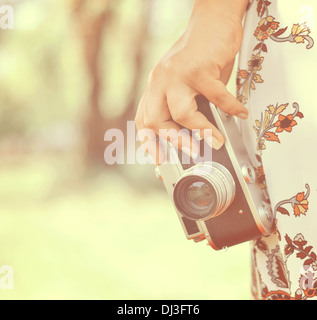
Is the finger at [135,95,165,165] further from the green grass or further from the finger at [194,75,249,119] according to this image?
the green grass

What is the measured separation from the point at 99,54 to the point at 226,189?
2894 millimetres

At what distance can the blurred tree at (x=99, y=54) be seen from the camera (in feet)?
10.7

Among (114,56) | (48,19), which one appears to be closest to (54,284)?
(114,56)

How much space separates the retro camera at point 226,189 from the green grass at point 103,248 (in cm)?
122

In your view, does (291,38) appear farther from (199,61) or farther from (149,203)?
(149,203)

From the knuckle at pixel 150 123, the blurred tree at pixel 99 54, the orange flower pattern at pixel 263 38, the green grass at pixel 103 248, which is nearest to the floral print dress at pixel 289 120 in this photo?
the orange flower pattern at pixel 263 38

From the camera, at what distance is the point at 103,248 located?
7.79ft

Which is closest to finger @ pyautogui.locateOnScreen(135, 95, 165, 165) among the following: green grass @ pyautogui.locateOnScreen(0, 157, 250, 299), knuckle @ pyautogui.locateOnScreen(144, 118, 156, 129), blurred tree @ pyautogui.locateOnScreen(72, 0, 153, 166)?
knuckle @ pyautogui.locateOnScreen(144, 118, 156, 129)

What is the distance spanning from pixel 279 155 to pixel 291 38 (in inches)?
4.6

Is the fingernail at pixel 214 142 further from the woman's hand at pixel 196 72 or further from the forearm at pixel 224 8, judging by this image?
the forearm at pixel 224 8

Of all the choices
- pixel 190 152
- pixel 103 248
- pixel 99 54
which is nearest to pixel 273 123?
pixel 190 152

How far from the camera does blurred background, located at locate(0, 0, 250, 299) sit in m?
2.15

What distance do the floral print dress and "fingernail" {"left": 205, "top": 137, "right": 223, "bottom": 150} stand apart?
5 cm

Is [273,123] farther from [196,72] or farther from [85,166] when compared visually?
[85,166]
